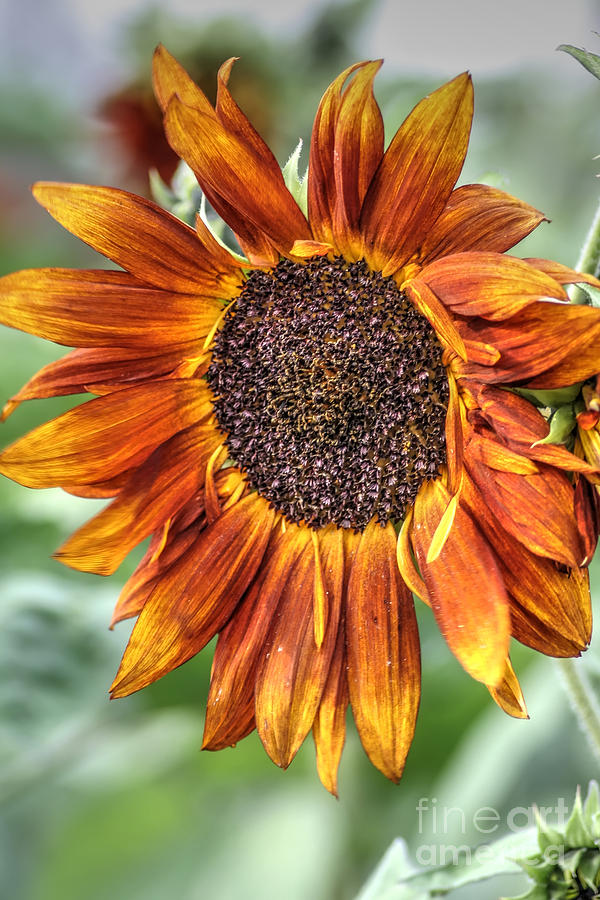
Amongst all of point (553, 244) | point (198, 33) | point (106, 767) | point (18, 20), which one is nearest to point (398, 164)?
point (553, 244)

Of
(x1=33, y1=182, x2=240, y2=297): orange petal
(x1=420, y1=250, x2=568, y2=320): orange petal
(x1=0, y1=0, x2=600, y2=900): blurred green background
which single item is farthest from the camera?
(x1=0, y1=0, x2=600, y2=900): blurred green background

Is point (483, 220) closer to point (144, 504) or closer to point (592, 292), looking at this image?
point (592, 292)

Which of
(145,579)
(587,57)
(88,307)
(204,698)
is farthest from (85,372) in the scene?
(204,698)

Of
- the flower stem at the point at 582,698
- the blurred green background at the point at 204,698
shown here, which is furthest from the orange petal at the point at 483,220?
the blurred green background at the point at 204,698

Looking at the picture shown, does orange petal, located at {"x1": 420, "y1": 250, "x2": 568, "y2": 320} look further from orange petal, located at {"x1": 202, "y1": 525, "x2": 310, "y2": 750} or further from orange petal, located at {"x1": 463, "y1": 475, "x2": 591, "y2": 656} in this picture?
orange petal, located at {"x1": 202, "y1": 525, "x2": 310, "y2": 750}

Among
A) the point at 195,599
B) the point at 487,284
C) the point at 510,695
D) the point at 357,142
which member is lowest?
the point at 510,695

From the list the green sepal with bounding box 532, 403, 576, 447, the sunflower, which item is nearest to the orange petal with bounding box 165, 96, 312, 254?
the sunflower

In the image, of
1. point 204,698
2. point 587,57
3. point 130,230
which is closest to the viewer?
point 587,57
